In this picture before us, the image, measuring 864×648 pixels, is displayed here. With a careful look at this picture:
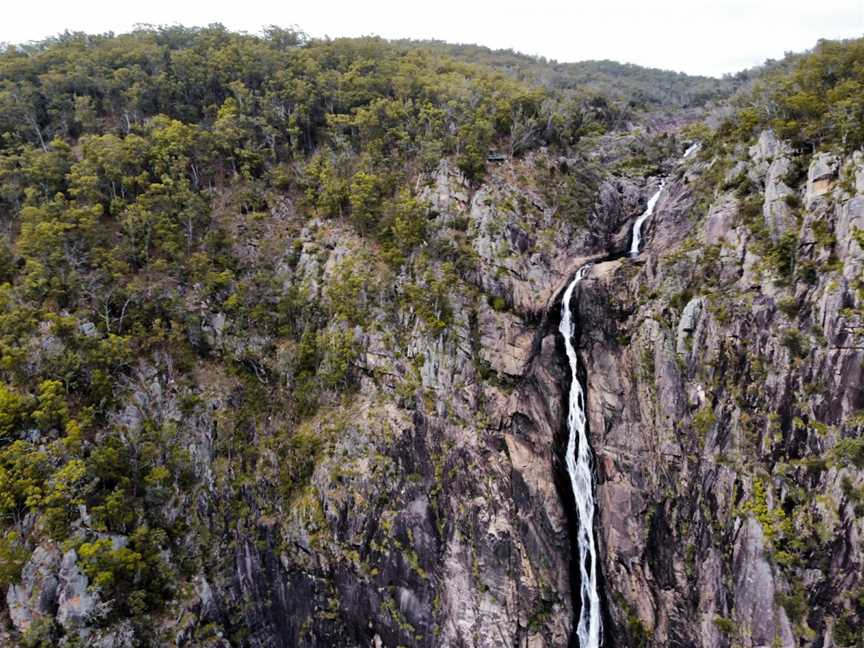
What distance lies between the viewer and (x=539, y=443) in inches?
1281

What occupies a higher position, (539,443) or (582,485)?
(539,443)

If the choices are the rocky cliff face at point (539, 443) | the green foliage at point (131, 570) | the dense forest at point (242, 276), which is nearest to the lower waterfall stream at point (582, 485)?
the rocky cliff face at point (539, 443)

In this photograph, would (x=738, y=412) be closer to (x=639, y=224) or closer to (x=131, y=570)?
(x=639, y=224)

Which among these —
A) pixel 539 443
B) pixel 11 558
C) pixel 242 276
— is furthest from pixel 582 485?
pixel 11 558

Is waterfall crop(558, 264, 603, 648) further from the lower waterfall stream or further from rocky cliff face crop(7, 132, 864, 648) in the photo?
rocky cliff face crop(7, 132, 864, 648)

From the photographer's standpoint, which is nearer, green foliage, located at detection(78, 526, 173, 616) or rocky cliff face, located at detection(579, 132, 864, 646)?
rocky cliff face, located at detection(579, 132, 864, 646)

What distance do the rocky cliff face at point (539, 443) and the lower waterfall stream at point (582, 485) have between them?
2.18 ft


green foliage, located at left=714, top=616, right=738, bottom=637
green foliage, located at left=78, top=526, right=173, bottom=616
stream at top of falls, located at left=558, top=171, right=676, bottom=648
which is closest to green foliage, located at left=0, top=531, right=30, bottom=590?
green foliage, located at left=78, top=526, right=173, bottom=616

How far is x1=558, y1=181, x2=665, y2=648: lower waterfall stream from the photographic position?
30266mm

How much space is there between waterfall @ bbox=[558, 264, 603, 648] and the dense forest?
2.49m

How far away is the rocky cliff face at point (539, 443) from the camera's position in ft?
71.3

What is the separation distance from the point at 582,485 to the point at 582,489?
0.81 feet

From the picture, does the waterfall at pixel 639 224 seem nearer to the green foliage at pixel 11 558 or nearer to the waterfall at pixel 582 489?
the waterfall at pixel 582 489

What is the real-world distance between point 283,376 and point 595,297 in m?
23.2
